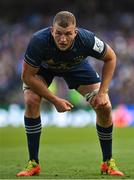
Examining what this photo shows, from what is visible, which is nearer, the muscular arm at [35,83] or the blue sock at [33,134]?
the muscular arm at [35,83]

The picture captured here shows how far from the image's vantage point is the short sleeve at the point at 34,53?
316 inches

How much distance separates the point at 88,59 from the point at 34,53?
18.4m

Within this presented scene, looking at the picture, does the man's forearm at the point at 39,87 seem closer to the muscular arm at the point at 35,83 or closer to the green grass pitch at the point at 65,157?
the muscular arm at the point at 35,83

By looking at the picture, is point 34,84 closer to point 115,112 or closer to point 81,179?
point 81,179

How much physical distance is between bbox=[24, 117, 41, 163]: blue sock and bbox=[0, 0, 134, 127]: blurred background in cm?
1581

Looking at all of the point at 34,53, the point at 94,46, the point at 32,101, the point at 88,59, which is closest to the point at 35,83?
the point at 32,101

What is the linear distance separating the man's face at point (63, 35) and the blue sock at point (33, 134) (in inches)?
45.3

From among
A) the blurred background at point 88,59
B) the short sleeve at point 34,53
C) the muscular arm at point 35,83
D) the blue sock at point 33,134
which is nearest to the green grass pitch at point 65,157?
the blue sock at point 33,134

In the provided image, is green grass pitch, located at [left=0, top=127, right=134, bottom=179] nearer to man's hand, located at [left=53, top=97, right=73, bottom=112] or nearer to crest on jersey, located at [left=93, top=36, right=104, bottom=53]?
man's hand, located at [left=53, top=97, right=73, bottom=112]

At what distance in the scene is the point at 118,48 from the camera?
94.1 ft

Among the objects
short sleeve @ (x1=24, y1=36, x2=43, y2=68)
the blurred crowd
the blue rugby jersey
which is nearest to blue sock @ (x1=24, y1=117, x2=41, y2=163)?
the blue rugby jersey

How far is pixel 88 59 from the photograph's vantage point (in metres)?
26.3

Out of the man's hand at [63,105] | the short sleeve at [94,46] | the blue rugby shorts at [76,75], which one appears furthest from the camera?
the blue rugby shorts at [76,75]

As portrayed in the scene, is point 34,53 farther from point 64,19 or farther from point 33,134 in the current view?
point 33,134
